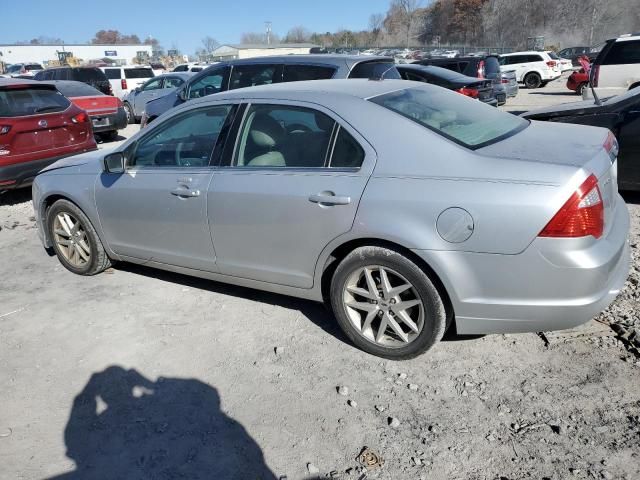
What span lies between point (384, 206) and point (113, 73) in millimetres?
21833

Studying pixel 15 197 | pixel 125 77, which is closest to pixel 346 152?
pixel 15 197

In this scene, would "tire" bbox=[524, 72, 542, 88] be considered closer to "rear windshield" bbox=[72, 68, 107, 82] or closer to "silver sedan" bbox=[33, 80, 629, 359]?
"rear windshield" bbox=[72, 68, 107, 82]

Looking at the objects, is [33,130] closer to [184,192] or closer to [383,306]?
[184,192]

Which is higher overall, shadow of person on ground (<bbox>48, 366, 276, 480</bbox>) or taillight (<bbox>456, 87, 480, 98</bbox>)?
taillight (<bbox>456, 87, 480, 98</bbox>)

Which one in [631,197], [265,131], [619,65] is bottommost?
[631,197]

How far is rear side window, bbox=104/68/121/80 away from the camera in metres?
21.7

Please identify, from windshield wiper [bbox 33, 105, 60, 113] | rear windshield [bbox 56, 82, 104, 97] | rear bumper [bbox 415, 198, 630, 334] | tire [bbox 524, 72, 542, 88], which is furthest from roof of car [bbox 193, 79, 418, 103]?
tire [bbox 524, 72, 542, 88]

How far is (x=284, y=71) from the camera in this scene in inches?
285

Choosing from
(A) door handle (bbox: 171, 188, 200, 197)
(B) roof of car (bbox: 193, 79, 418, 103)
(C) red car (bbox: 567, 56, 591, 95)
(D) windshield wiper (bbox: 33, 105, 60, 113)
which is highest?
(B) roof of car (bbox: 193, 79, 418, 103)

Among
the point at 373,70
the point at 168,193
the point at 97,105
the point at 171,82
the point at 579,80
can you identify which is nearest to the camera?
the point at 168,193

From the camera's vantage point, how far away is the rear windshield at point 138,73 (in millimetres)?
21984

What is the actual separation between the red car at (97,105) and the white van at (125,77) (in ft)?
31.1

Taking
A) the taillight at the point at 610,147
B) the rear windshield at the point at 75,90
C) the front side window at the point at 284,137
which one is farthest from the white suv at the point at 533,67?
the front side window at the point at 284,137

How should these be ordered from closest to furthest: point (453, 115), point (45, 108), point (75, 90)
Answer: point (453, 115) → point (45, 108) → point (75, 90)
